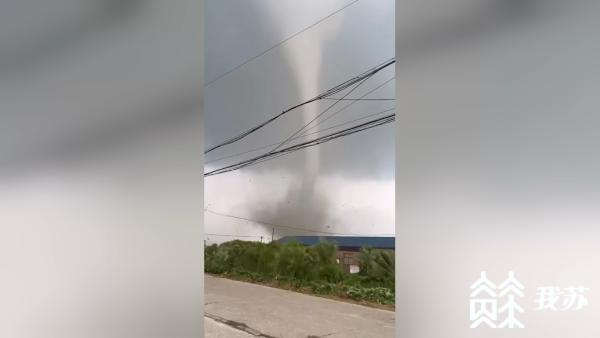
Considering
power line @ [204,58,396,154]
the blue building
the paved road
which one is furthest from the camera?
the blue building

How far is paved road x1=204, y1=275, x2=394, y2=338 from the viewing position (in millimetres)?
2514

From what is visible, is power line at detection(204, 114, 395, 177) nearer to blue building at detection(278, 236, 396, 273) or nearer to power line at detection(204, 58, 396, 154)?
power line at detection(204, 58, 396, 154)

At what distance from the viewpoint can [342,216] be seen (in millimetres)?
3447

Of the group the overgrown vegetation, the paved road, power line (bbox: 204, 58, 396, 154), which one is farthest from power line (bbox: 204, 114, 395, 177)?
the paved road

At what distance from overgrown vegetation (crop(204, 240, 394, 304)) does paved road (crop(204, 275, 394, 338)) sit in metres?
0.23

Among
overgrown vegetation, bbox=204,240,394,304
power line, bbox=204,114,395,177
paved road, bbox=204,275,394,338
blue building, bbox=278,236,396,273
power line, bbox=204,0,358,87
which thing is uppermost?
power line, bbox=204,0,358,87

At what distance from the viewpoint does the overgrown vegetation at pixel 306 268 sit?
3549 millimetres

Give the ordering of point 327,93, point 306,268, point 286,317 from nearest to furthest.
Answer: point 286,317
point 327,93
point 306,268

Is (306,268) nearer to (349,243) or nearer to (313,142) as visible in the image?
(349,243)

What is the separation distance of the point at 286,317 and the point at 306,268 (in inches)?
43.9

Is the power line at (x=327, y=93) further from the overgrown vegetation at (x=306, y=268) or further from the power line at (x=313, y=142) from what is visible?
the overgrown vegetation at (x=306, y=268)

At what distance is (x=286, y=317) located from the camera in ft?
9.43

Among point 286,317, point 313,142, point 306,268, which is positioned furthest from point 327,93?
point 286,317

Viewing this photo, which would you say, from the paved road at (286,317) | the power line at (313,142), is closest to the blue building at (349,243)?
the paved road at (286,317)
